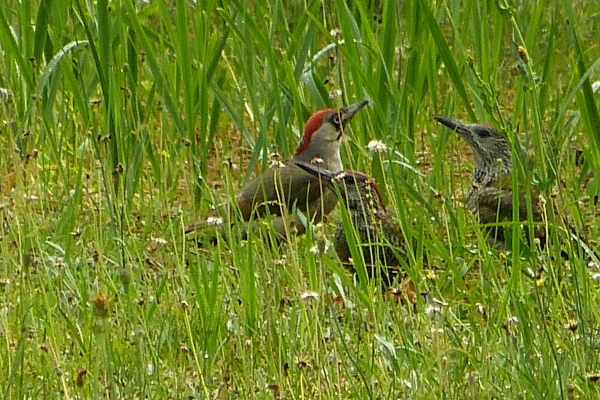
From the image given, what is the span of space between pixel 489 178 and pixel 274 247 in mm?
1731

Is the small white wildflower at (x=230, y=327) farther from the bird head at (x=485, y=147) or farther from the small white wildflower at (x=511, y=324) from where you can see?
the bird head at (x=485, y=147)

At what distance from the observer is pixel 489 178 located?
6.36m

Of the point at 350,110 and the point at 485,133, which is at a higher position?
the point at 350,110

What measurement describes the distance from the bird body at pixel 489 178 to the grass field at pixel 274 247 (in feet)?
0.37

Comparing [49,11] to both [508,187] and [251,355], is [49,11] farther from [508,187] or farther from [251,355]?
[251,355]

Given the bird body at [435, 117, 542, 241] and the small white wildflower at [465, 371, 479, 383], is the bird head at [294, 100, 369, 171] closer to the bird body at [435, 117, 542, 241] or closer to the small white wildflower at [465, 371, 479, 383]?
the bird body at [435, 117, 542, 241]

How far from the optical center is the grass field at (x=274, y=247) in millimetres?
3693

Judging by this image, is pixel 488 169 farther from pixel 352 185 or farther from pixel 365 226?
pixel 365 226

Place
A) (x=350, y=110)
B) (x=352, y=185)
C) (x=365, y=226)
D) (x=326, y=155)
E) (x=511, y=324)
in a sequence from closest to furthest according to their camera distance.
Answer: (x=511, y=324) → (x=365, y=226) → (x=352, y=185) → (x=350, y=110) → (x=326, y=155)

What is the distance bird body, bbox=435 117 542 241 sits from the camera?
5.90 metres

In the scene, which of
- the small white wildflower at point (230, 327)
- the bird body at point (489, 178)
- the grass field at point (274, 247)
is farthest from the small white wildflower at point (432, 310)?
the bird body at point (489, 178)

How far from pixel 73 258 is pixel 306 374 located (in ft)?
5.87

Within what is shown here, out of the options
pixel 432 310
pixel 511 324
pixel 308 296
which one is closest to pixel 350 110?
pixel 511 324

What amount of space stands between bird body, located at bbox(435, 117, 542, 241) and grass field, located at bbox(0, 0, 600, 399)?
11 centimetres
